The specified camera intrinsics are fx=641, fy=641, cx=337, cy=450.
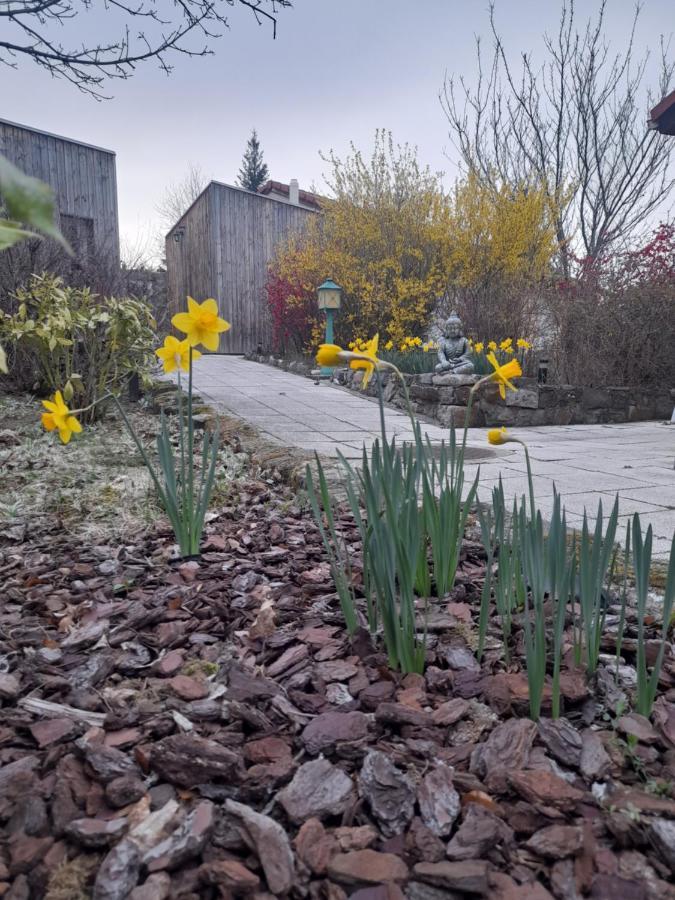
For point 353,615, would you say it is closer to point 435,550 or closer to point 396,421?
point 435,550

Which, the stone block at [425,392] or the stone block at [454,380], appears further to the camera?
the stone block at [425,392]

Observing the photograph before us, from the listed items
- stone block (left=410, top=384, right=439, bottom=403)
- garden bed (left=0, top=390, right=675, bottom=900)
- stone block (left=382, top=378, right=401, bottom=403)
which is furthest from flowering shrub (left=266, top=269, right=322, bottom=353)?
garden bed (left=0, top=390, right=675, bottom=900)

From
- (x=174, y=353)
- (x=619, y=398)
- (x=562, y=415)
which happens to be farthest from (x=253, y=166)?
(x=174, y=353)

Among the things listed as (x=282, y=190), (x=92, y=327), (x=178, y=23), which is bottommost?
(x=92, y=327)

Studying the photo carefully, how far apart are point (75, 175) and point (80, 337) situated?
769 centimetres

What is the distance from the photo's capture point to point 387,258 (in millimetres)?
10062

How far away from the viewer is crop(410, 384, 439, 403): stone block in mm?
6595

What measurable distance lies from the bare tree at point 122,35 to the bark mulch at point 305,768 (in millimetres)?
2348

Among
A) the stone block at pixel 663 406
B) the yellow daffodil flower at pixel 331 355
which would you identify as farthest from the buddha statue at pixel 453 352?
the yellow daffodil flower at pixel 331 355

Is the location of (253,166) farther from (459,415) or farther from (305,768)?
(305,768)

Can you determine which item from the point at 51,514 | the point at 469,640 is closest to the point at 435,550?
the point at 469,640

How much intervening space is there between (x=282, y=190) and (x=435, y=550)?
796 inches

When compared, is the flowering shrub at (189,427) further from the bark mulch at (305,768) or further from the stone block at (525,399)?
the stone block at (525,399)

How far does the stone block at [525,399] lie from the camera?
641cm
